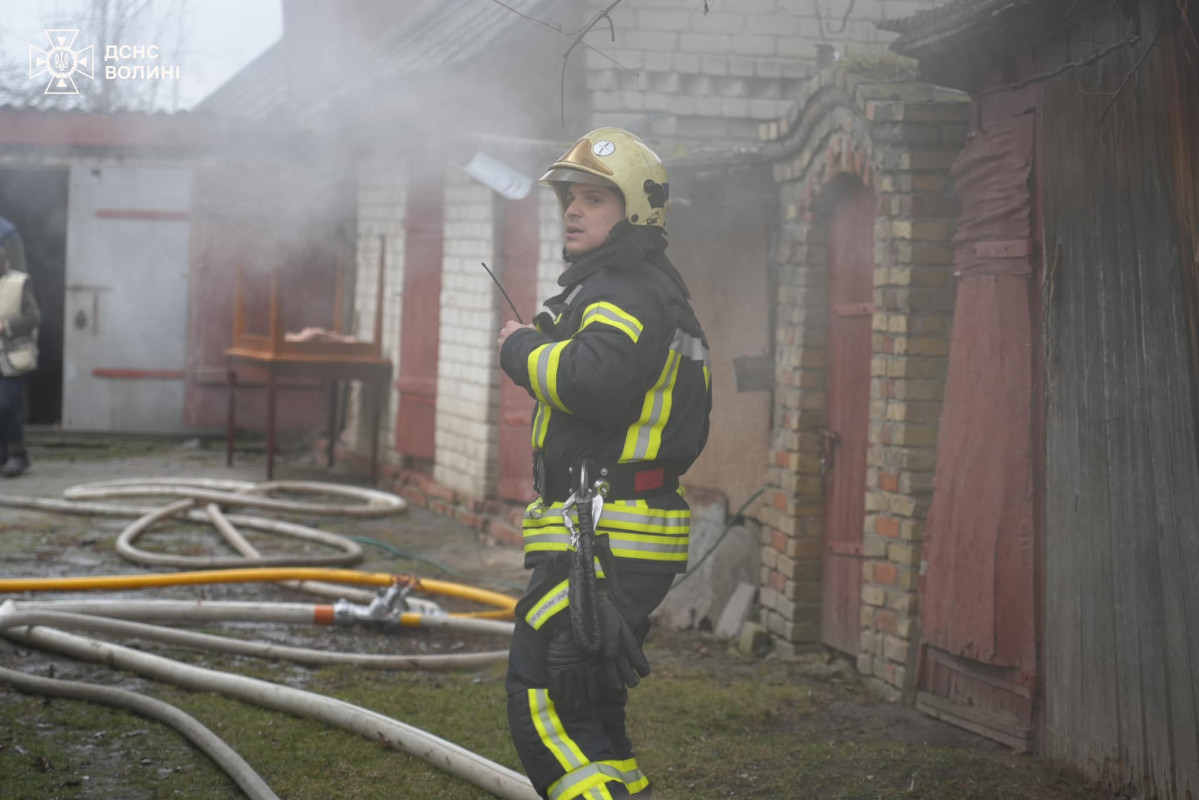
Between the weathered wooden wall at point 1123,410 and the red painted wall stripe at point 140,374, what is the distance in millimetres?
11218

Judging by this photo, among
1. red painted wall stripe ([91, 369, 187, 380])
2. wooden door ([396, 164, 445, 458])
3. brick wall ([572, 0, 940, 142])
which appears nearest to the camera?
brick wall ([572, 0, 940, 142])

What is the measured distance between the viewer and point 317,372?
1164 centimetres

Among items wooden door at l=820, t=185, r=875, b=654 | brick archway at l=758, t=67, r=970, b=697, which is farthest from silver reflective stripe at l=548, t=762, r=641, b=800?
wooden door at l=820, t=185, r=875, b=654

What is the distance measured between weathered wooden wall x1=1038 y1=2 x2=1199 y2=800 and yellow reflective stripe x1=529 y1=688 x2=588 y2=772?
1.99m

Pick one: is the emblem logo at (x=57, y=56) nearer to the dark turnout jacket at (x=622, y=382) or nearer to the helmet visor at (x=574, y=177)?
the helmet visor at (x=574, y=177)

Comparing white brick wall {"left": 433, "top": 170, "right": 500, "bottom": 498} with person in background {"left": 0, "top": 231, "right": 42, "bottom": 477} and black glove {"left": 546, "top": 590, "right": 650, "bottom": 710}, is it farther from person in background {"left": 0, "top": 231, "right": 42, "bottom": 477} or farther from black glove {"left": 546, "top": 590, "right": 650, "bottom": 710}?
black glove {"left": 546, "top": 590, "right": 650, "bottom": 710}

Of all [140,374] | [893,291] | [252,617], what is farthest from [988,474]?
[140,374]

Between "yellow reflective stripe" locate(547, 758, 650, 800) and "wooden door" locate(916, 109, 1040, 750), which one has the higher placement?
"wooden door" locate(916, 109, 1040, 750)

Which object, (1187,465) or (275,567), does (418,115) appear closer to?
(275,567)

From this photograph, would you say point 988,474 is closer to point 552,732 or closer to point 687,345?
point 687,345

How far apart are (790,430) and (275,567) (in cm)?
320

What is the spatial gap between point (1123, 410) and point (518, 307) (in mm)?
5871

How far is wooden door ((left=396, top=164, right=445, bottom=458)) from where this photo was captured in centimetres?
1119

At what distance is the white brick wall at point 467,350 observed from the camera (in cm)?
981
